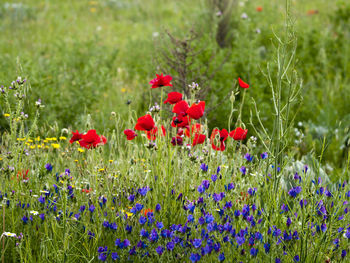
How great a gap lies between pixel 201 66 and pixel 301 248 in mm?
2831

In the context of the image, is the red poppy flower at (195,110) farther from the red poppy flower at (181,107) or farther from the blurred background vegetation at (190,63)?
the blurred background vegetation at (190,63)

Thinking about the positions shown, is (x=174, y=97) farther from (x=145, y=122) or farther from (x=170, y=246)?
(x=170, y=246)

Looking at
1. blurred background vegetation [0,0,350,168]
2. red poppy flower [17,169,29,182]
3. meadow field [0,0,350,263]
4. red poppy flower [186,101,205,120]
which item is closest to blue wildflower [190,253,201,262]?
meadow field [0,0,350,263]

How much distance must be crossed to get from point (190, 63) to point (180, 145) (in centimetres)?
112

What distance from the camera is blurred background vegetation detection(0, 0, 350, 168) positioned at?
4016 millimetres

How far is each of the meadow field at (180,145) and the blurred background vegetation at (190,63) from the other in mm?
24

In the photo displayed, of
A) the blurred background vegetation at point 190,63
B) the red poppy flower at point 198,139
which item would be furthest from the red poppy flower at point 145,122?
the blurred background vegetation at point 190,63

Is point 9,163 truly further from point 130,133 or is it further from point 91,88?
point 91,88

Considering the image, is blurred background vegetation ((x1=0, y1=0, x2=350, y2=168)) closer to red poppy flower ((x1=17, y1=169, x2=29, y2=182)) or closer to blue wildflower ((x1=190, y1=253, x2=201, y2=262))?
red poppy flower ((x1=17, y1=169, x2=29, y2=182))

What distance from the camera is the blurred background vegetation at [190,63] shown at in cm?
402

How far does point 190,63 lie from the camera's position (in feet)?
11.9

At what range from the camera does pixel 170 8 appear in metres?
9.79

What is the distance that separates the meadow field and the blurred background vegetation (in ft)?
Result: 0.08

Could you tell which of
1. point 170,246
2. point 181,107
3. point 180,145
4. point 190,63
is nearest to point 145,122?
point 181,107
